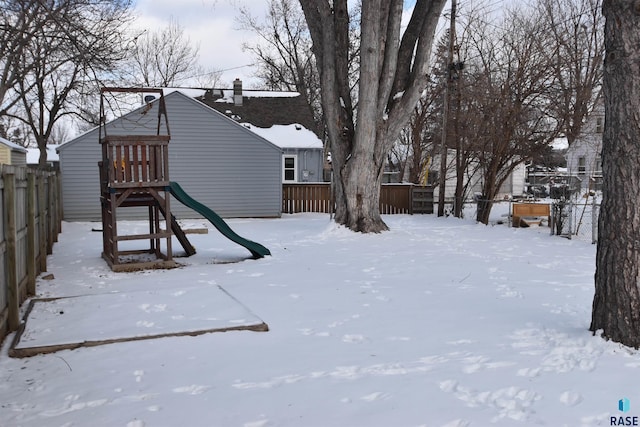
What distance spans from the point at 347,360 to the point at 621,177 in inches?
108

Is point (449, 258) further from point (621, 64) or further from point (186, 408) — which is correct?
point (186, 408)

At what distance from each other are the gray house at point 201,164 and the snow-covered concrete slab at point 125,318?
12.8 metres

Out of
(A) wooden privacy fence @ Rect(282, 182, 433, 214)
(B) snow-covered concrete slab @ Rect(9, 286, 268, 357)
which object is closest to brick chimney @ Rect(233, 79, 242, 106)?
(A) wooden privacy fence @ Rect(282, 182, 433, 214)

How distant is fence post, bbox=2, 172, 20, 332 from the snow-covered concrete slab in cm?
17

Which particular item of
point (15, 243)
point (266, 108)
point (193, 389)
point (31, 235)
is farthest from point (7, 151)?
point (193, 389)

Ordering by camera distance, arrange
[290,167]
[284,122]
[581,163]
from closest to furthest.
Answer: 1. [290,167]
2. [284,122]
3. [581,163]

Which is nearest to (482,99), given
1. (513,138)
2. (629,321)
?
(513,138)

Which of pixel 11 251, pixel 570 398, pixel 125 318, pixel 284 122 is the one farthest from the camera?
pixel 284 122

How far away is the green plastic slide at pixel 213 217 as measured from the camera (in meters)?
9.72

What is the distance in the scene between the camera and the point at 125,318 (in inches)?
225

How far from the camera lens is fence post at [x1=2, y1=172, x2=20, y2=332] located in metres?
5.18

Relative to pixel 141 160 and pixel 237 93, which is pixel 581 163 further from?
pixel 141 160

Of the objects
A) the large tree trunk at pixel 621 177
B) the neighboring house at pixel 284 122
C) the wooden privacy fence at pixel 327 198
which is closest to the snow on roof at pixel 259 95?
the neighboring house at pixel 284 122
